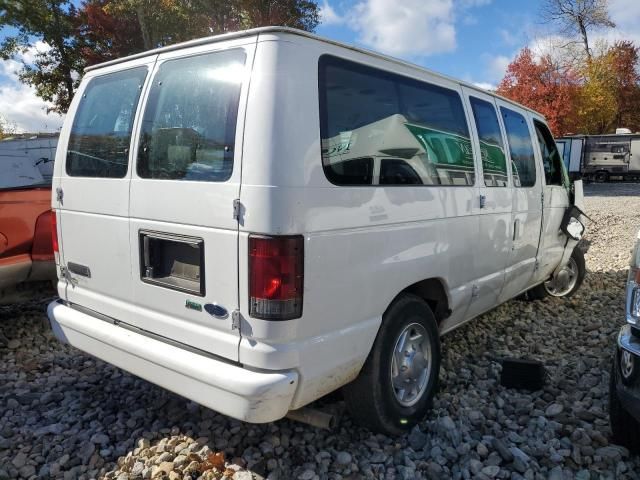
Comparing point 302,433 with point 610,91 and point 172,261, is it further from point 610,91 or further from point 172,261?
point 610,91

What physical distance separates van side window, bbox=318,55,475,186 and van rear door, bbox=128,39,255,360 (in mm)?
455

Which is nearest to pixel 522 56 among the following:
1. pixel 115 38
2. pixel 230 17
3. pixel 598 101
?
pixel 598 101

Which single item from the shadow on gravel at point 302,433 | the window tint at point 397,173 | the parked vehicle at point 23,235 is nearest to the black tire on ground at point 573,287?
the shadow on gravel at point 302,433

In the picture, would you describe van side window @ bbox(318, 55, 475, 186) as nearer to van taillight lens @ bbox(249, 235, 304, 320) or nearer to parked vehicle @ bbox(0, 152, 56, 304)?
van taillight lens @ bbox(249, 235, 304, 320)

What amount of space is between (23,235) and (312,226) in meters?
3.19

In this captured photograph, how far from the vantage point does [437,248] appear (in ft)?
10.6

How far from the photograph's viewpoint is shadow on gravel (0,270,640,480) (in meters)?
2.84

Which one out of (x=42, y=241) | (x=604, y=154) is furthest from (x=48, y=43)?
(x=604, y=154)

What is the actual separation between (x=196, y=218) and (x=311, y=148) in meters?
0.66

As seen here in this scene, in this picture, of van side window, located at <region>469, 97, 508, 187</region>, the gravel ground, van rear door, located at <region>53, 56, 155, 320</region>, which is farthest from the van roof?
the gravel ground

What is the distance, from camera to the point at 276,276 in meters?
2.33

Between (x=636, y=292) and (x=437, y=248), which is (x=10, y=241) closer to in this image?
(x=437, y=248)

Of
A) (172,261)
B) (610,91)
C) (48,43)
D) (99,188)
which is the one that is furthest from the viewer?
(610,91)

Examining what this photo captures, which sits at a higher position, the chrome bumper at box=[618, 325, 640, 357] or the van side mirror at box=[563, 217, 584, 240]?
the van side mirror at box=[563, 217, 584, 240]
